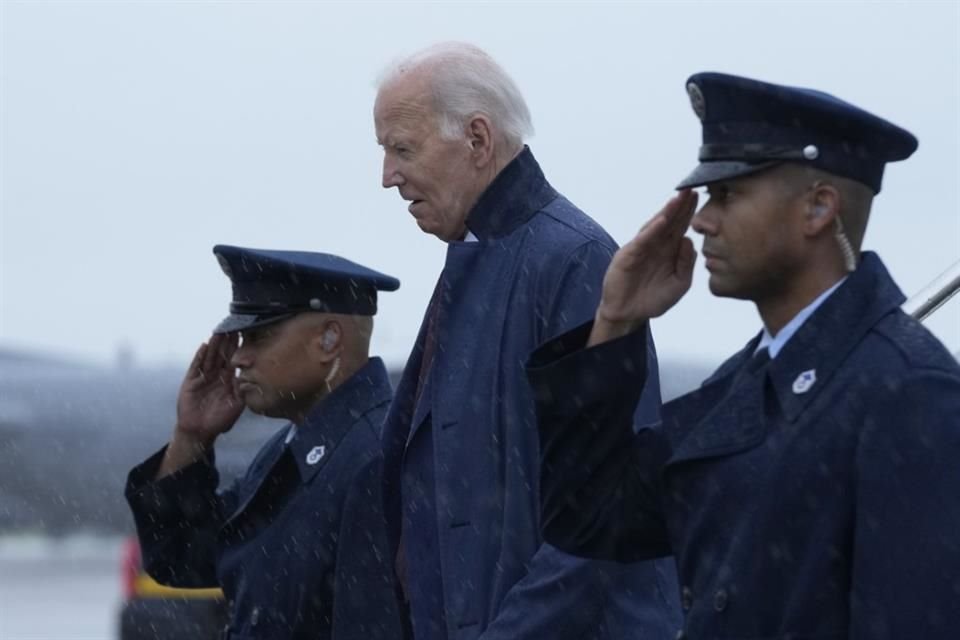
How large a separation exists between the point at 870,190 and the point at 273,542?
2.11m

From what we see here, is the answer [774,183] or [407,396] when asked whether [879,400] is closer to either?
[774,183]

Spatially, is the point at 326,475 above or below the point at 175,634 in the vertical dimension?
above

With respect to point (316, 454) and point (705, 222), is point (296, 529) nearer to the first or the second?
point (316, 454)

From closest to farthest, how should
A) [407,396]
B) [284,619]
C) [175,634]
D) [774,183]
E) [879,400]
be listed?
1. [879,400]
2. [774,183]
3. [407,396]
4. [284,619]
5. [175,634]

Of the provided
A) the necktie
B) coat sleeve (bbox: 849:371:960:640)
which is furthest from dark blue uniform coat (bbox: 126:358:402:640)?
coat sleeve (bbox: 849:371:960:640)

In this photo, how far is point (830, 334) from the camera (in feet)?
10.4

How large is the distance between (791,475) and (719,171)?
0.49 m

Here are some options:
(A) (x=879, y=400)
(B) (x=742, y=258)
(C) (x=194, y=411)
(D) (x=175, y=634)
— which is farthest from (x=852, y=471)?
(D) (x=175, y=634)

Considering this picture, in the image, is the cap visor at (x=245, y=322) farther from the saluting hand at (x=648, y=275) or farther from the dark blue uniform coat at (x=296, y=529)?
the saluting hand at (x=648, y=275)

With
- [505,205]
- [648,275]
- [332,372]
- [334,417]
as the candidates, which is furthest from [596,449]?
[332,372]

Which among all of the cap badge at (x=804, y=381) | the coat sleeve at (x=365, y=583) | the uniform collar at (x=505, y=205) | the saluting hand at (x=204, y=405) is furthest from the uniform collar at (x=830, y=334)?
the saluting hand at (x=204, y=405)

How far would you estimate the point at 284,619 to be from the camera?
16.0 feet

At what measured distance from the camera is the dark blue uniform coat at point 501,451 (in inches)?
155

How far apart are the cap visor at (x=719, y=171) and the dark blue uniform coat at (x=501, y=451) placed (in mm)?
622
